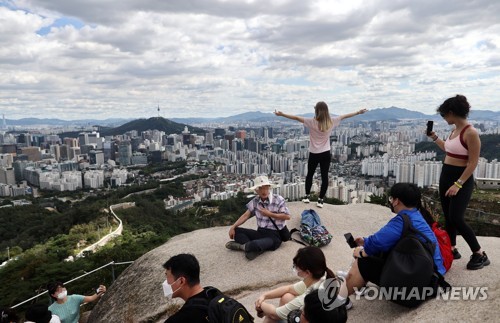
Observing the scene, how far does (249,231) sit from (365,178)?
6169 cm

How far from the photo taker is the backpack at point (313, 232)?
508cm

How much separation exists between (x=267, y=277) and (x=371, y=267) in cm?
178

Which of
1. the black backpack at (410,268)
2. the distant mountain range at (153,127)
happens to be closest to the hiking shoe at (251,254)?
the black backpack at (410,268)

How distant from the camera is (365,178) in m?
63.2

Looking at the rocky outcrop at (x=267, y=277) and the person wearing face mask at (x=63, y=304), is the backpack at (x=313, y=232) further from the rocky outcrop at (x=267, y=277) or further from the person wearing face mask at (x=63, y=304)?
the person wearing face mask at (x=63, y=304)

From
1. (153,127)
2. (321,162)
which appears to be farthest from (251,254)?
(153,127)

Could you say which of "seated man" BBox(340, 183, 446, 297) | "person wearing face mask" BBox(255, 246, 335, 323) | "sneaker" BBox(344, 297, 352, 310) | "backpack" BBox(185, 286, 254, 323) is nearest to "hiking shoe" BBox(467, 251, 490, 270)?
"seated man" BBox(340, 183, 446, 297)

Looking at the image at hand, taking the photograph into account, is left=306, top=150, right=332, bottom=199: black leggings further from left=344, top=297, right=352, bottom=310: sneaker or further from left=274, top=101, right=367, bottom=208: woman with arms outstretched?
left=344, top=297, right=352, bottom=310: sneaker

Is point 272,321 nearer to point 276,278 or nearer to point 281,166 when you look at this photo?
point 276,278

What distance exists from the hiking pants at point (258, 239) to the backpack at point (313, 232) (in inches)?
18.1

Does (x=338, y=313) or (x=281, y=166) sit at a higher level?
(x=338, y=313)

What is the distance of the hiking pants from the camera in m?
4.68

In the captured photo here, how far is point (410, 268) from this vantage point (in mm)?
2553

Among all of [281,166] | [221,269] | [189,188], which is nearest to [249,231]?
[221,269]
